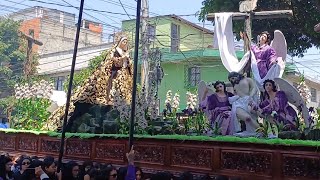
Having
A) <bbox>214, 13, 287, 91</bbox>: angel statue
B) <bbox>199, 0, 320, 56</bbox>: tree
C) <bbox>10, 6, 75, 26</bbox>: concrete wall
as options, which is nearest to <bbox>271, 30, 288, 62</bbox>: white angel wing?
<bbox>214, 13, 287, 91</bbox>: angel statue

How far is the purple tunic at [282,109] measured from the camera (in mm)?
8078

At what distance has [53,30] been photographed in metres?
41.7

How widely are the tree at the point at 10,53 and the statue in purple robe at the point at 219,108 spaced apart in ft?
99.3

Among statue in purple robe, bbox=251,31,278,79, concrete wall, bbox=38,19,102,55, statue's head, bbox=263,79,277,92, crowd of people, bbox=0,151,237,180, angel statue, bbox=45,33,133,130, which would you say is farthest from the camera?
concrete wall, bbox=38,19,102,55

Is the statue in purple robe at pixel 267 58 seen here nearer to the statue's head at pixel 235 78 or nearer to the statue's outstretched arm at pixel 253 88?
the statue's outstretched arm at pixel 253 88

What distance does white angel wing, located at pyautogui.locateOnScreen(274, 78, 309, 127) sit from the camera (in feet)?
26.9

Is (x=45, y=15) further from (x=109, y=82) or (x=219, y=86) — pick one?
(x=219, y=86)

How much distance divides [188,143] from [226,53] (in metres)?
3.22

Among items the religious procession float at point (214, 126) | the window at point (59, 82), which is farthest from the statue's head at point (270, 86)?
the window at point (59, 82)

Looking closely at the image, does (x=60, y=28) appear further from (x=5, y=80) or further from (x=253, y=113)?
(x=253, y=113)

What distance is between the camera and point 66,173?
8.86m

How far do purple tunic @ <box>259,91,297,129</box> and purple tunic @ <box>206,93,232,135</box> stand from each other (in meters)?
0.79

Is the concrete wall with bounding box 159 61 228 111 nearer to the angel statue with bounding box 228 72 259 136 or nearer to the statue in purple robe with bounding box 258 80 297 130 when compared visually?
the angel statue with bounding box 228 72 259 136

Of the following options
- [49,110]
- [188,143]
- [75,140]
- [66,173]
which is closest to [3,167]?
[66,173]
